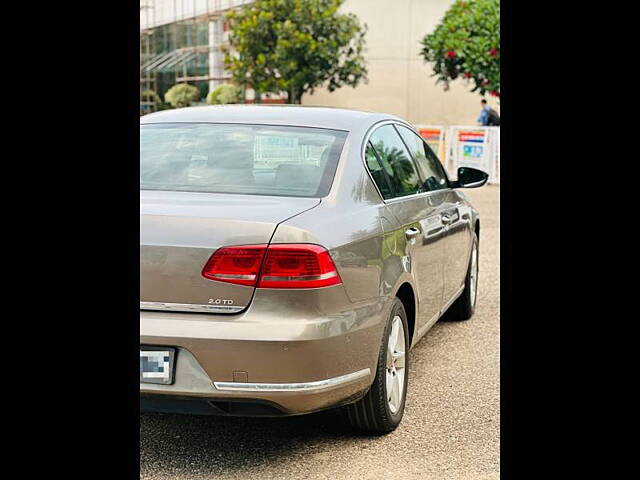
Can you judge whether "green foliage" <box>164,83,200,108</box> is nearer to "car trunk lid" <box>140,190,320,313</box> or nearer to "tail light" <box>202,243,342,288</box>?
"car trunk lid" <box>140,190,320,313</box>

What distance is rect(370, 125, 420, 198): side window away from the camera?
486 cm

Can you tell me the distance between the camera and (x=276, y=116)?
15.8 ft

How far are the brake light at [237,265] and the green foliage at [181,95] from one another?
3963 cm

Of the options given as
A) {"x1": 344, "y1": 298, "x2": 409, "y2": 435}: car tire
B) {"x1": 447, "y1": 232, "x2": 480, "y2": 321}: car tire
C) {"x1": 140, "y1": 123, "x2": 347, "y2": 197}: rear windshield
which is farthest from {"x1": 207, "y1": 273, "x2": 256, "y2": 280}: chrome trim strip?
{"x1": 447, "y1": 232, "x2": 480, "y2": 321}: car tire

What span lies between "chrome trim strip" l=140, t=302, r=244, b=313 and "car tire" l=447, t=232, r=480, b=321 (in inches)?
136

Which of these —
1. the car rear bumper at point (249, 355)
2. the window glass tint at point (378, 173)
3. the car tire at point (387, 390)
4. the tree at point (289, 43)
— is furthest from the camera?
the tree at point (289, 43)

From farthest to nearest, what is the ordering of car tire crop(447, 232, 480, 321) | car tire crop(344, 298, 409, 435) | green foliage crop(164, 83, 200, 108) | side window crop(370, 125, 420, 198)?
green foliage crop(164, 83, 200, 108)
car tire crop(447, 232, 480, 321)
side window crop(370, 125, 420, 198)
car tire crop(344, 298, 409, 435)

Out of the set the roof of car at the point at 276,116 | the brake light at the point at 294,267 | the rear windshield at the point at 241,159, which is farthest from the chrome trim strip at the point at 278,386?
the roof of car at the point at 276,116

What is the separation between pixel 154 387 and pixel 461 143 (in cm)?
1810

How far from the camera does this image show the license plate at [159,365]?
3633 millimetres

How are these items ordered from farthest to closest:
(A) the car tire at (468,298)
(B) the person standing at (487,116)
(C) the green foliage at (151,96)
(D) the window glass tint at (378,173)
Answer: (C) the green foliage at (151,96) < (B) the person standing at (487,116) < (A) the car tire at (468,298) < (D) the window glass tint at (378,173)

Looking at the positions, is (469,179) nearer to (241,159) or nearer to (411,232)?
(411,232)

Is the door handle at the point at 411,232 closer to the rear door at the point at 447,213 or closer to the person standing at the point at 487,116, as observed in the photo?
the rear door at the point at 447,213
